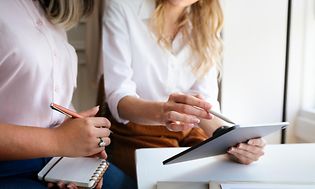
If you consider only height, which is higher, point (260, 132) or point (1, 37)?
point (1, 37)

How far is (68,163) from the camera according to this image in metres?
0.68

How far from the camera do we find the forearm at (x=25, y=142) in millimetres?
568

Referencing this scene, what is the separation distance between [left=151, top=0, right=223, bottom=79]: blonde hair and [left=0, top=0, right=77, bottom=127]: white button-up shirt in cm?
46

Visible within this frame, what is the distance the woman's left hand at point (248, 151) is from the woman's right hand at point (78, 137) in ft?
0.88

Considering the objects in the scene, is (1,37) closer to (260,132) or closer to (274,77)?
(260,132)

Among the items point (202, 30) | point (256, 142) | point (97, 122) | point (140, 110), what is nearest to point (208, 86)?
point (202, 30)

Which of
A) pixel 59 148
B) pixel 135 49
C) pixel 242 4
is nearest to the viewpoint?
pixel 59 148

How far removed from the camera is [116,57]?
107 cm

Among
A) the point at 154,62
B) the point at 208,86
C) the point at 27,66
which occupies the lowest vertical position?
the point at 208,86

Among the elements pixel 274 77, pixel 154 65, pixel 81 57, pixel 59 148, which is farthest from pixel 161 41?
pixel 59 148

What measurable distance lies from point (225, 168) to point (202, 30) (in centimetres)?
59

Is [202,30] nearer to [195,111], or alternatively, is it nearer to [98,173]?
[195,111]

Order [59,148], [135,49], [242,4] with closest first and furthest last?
[59,148]
[135,49]
[242,4]

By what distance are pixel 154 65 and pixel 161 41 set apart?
0.08 metres
